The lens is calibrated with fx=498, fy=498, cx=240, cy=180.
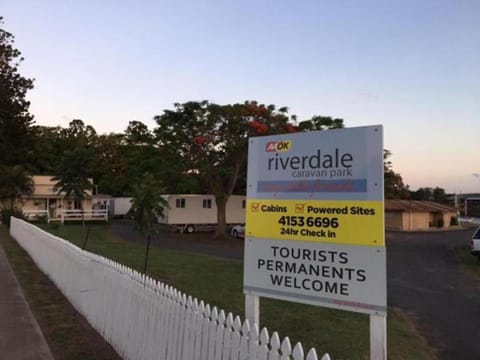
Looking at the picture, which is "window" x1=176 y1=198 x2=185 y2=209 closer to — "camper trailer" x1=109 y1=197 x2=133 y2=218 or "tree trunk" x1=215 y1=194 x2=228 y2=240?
"tree trunk" x1=215 y1=194 x2=228 y2=240

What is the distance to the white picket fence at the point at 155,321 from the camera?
3729 mm

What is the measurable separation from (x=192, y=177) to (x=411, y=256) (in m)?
14.4

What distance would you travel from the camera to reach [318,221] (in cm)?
416

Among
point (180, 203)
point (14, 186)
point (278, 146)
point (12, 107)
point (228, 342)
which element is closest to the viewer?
point (228, 342)

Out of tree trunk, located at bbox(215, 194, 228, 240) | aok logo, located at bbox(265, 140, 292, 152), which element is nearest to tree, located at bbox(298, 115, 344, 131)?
tree trunk, located at bbox(215, 194, 228, 240)

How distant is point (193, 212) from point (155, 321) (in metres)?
34.3

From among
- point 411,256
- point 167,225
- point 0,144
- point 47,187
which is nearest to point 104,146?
point 47,187

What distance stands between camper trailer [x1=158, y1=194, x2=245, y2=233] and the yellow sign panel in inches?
1328

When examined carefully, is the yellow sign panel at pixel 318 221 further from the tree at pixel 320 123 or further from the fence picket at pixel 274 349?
the tree at pixel 320 123

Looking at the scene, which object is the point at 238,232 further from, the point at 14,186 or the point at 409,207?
the point at 409,207

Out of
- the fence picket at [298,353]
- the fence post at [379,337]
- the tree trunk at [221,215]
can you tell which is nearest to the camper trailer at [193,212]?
the tree trunk at [221,215]

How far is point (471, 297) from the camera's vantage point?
40.9 feet

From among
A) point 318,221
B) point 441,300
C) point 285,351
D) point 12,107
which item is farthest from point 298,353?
point 12,107

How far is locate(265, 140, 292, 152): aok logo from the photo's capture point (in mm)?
4469
